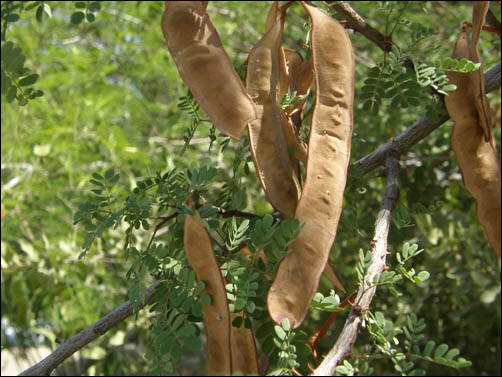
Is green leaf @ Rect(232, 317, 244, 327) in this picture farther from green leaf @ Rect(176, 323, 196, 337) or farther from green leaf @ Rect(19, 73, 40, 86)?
green leaf @ Rect(19, 73, 40, 86)

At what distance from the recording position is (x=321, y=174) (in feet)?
2.37

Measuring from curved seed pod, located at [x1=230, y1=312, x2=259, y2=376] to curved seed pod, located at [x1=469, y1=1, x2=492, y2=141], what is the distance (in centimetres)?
48

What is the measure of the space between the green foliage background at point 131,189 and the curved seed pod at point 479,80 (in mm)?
542

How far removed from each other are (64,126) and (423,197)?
1.75 meters

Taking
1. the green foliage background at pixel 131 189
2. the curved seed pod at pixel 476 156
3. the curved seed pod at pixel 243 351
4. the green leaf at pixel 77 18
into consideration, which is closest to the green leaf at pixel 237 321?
the curved seed pod at pixel 243 351

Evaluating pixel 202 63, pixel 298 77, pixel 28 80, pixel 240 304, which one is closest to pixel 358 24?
pixel 298 77

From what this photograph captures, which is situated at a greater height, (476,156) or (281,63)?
(281,63)

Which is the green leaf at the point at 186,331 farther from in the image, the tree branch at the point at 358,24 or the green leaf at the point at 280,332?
the tree branch at the point at 358,24

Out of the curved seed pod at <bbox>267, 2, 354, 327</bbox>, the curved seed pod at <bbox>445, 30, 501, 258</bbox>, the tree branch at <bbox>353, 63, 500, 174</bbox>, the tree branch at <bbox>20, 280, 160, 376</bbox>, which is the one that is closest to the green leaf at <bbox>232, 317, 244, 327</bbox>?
the curved seed pod at <bbox>267, 2, 354, 327</bbox>

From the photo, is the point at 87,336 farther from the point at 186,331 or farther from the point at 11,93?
the point at 11,93

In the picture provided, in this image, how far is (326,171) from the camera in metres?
0.72

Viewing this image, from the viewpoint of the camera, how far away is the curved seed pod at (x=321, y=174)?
2.28ft

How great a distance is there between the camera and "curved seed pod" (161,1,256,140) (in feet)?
2.23

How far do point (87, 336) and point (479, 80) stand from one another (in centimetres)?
85
